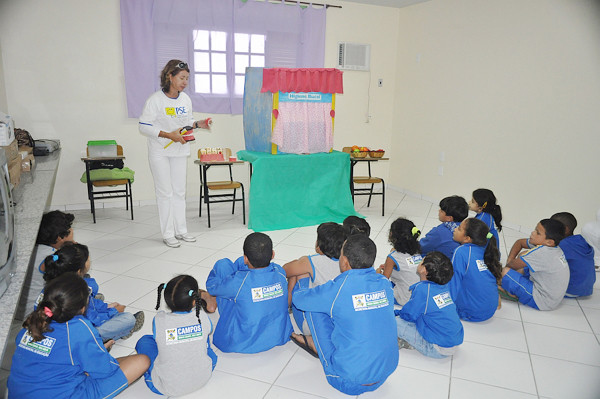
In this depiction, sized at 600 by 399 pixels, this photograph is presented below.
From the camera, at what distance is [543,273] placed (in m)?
2.94

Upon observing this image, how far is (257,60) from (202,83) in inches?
32.6

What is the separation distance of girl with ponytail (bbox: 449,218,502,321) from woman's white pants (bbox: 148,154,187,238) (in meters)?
2.66

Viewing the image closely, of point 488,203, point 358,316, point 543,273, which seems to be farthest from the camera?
point 488,203

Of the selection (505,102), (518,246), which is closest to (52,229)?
(518,246)

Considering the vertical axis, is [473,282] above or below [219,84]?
below

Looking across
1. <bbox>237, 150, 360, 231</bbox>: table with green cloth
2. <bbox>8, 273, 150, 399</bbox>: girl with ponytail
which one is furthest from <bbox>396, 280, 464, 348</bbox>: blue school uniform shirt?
<bbox>237, 150, 360, 231</bbox>: table with green cloth

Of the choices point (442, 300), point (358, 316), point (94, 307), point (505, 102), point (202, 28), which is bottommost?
point (94, 307)

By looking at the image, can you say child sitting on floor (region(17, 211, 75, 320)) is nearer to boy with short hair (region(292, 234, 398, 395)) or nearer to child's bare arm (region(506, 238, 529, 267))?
boy with short hair (region(292, 234, 398, 395))

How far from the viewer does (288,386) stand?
218cm

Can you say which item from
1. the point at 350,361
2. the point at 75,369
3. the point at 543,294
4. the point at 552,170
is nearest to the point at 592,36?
the point at 552,170

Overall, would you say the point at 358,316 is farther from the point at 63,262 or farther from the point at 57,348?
the point at 63,262

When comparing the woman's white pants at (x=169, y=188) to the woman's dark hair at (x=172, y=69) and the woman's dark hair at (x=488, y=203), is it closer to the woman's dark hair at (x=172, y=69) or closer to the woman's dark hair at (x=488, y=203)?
the woman's dark hair at (x=172, y=69)

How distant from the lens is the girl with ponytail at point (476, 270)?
270 cm

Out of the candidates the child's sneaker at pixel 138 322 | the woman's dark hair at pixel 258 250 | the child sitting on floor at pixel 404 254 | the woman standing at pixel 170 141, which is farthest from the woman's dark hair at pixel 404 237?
the woman standing at pixel 170 141
